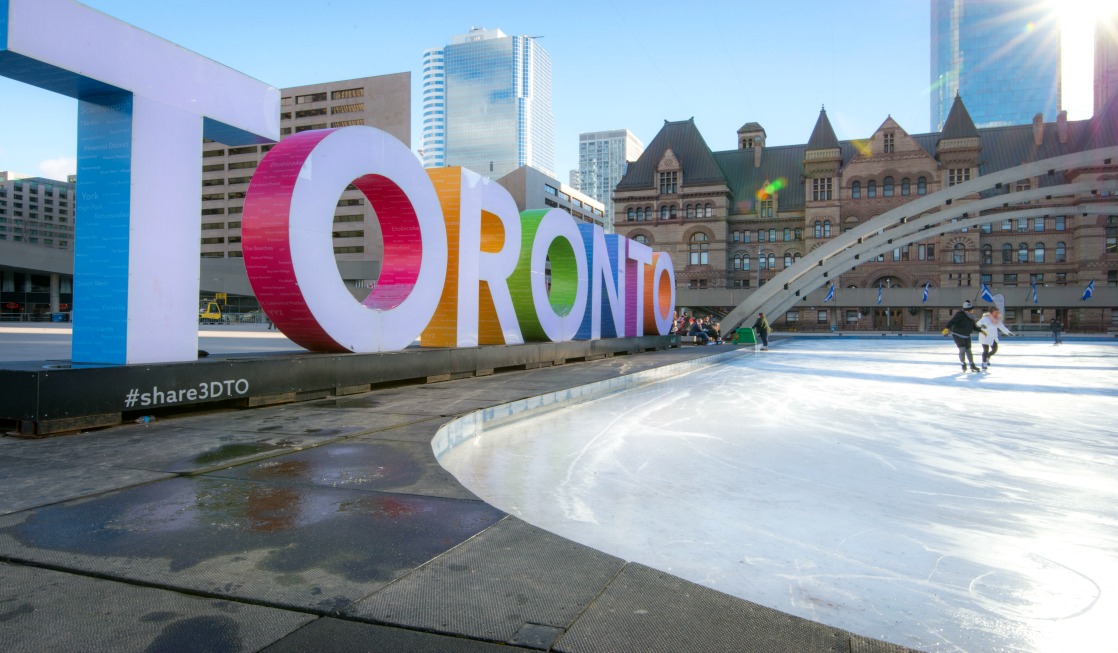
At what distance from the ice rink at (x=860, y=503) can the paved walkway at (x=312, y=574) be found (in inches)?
26.9

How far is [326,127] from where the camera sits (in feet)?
270

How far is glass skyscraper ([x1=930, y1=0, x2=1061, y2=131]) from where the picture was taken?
145 m

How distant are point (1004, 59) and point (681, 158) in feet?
413

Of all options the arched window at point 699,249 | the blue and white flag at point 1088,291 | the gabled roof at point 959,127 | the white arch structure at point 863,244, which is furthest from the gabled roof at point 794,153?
the white arch structure at point 863,244

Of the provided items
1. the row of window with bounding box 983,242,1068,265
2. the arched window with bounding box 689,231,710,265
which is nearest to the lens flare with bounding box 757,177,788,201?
the arched window with bounding box 689,231,710,265

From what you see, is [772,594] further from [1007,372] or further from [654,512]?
[1007,372]

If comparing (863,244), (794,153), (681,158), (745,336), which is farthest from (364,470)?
(794,153)

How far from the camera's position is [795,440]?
6.94 m

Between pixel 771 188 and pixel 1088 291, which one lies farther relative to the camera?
pixel 771 188

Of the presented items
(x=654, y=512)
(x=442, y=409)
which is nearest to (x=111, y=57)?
(x=442, y=409)

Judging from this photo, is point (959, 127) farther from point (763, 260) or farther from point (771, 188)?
point (763, 260)

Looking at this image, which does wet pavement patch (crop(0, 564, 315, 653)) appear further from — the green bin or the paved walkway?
the green bin

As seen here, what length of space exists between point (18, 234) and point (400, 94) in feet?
176

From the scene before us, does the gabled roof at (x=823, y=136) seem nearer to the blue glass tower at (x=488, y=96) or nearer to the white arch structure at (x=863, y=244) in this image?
the white arch structure at (x=863, y=244)
